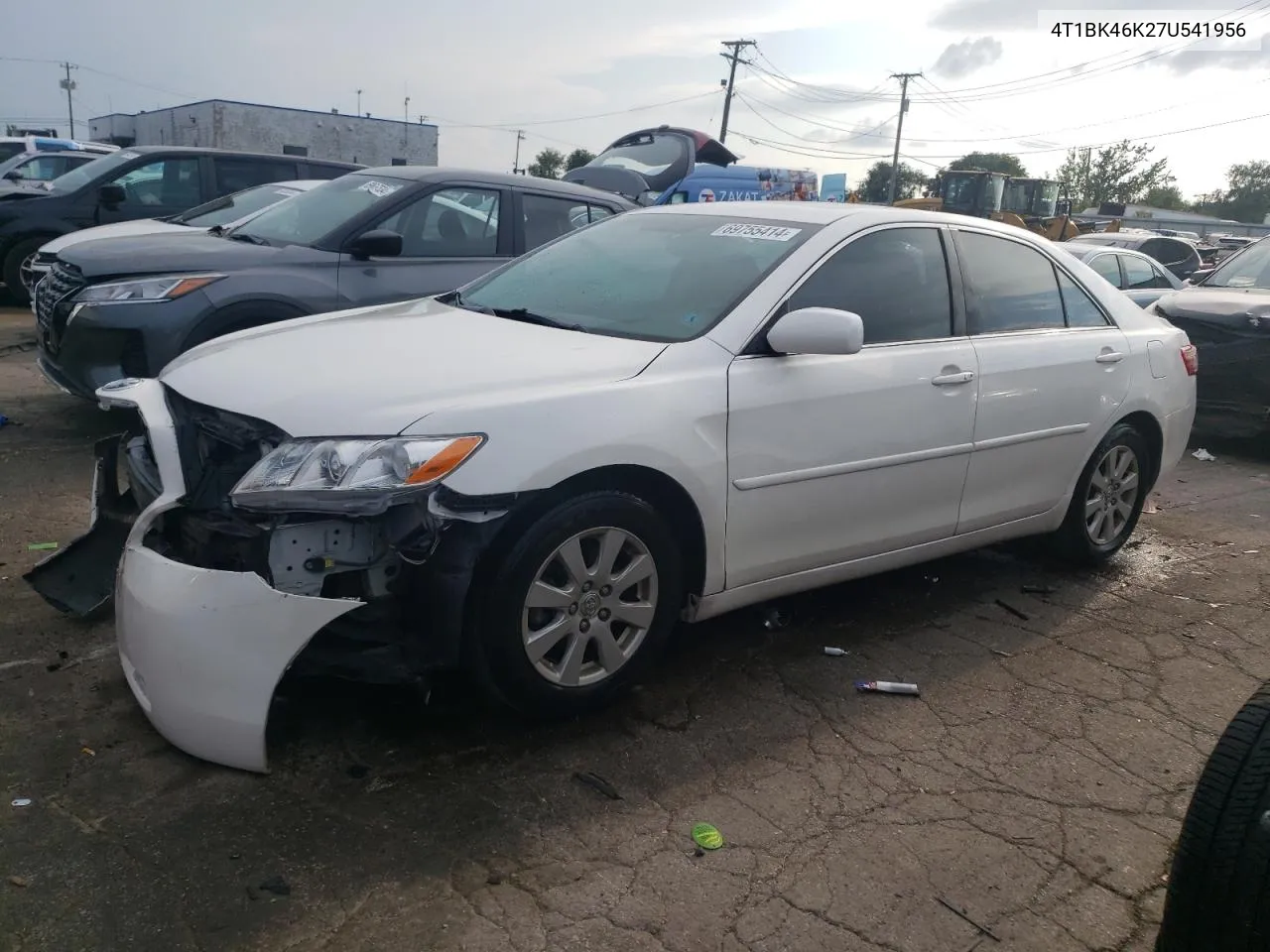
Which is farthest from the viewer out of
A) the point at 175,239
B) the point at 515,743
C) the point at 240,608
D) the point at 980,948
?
the point at 175,239

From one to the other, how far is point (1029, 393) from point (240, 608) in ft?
10.9

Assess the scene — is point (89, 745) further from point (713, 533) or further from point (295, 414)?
point (713, 533)

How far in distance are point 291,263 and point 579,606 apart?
3.75 m

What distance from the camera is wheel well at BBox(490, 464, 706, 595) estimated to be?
296 cm

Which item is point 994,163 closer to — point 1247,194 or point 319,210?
point 1247,194

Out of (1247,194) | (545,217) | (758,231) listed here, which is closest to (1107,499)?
(758,231)

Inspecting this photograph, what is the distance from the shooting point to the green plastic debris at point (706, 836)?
271 cm

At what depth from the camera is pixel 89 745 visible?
2.97 metres

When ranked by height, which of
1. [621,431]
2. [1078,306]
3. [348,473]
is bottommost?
[348,473]

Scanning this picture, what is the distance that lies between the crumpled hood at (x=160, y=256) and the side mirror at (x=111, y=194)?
3213mm

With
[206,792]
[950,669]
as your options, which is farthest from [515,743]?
[950,669]

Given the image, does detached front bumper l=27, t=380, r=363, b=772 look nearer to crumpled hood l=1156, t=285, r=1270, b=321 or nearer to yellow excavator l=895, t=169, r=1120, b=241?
crumpled hood l=1156, t=285, r=1270, b=321

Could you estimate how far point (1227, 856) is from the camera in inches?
73.2

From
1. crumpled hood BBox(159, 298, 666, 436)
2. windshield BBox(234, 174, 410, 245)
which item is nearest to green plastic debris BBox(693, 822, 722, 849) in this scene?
crumpled hood BBox(159, 298, 666, 436)
